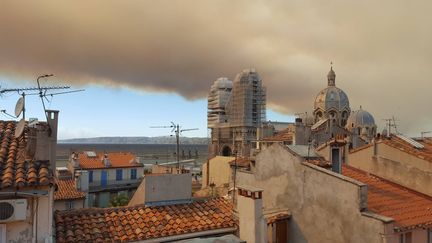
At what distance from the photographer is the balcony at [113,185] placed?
47.4 meters

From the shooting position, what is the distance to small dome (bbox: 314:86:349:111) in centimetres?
9025

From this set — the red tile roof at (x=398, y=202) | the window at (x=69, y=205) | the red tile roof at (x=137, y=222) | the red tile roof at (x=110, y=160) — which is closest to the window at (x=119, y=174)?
the red tile roof at (x=110, y=160)

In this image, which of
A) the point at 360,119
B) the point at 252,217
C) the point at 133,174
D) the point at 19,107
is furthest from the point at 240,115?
the point at 19,107

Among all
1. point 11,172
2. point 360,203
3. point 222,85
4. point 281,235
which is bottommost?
point 281,235

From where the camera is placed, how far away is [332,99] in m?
90.7

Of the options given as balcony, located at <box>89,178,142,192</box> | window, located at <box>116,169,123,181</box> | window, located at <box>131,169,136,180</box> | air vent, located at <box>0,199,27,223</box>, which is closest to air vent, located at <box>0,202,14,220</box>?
air vent, located at <box>0,199,27,223</box>

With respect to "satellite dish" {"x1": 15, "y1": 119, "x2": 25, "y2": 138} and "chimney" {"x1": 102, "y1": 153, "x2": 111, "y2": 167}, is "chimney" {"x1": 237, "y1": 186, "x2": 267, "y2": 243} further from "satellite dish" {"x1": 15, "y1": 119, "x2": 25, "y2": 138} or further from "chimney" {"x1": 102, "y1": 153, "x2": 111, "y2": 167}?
"chimney" {"x1": 102, "y1": 153, "x2": 111, "y2": 167}

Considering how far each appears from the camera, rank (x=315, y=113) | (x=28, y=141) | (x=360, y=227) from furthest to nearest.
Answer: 1. (x=315, y=113)
2. (x=360, y=227)
3. (x=28, y=141)

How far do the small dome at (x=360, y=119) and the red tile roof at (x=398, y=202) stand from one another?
245 feet

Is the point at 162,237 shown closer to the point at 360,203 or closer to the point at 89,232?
the point at 89,232

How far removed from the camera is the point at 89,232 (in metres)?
10.2

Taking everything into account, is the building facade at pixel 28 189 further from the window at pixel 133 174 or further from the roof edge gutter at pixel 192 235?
the window at pixel 133 174

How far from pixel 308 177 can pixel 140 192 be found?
6040mm

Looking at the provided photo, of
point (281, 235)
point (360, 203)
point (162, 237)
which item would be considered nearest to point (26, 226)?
point (162, 237)
